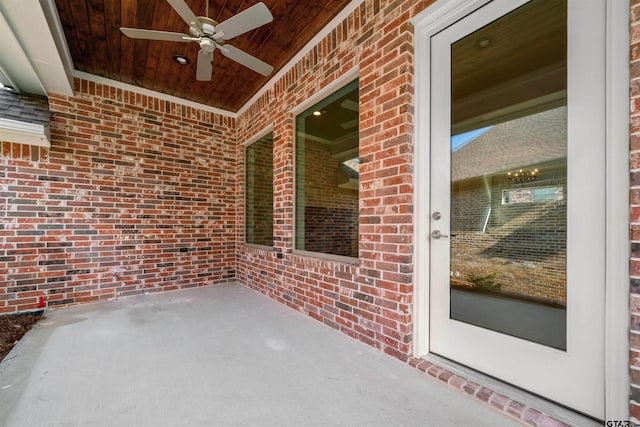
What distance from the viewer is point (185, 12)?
193cm

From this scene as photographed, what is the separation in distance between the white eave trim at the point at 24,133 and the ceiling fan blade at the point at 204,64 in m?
1.90

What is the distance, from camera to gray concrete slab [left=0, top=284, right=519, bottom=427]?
1.45 meters

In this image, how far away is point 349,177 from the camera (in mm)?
2740

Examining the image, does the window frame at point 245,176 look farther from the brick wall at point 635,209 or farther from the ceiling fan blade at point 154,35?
the brick wall at point 635,209

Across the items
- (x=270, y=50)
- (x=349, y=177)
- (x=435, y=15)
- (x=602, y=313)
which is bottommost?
(x=602, y=313)

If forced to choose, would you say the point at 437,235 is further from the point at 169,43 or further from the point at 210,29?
the point at 169,43

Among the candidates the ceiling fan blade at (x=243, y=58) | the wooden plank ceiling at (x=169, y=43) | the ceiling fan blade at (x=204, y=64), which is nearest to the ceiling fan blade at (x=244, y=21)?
the ceiling fan blade at (x=243, y=58)

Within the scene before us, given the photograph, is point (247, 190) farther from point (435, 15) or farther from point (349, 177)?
point (435, 15)

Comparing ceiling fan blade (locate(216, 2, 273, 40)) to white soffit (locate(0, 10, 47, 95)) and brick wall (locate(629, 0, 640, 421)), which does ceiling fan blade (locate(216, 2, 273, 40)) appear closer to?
white soffit (locate(0, 10, 47, 95))

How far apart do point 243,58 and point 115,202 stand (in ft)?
9.11

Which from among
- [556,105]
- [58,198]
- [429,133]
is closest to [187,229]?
[58,198]

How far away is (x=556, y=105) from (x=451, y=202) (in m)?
0.76

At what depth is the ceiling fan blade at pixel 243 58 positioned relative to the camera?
2.28 m

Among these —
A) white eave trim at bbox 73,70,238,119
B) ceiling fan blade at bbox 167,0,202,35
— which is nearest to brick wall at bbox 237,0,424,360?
ceiling fan blade at bbox 167,0,202,35
